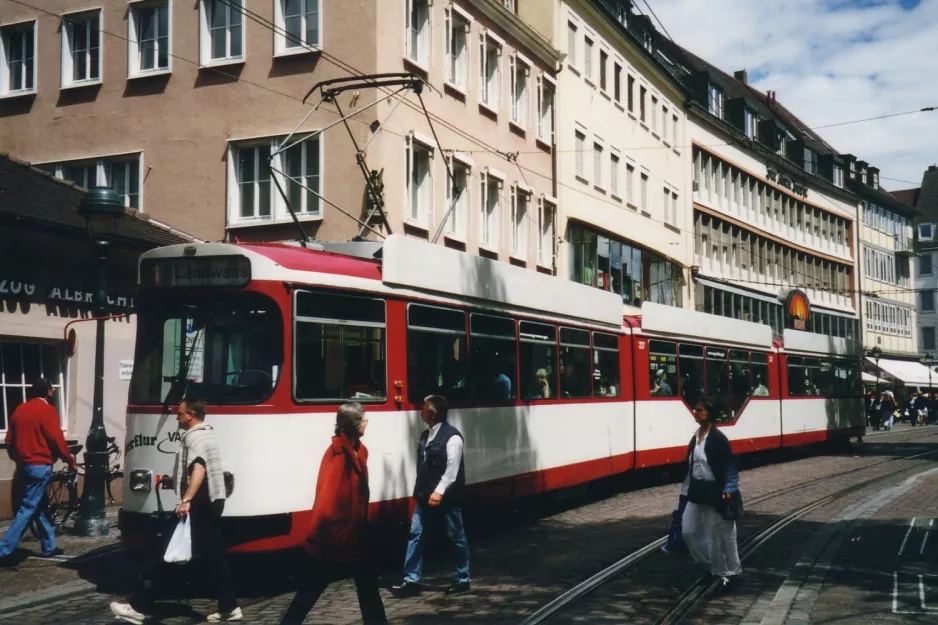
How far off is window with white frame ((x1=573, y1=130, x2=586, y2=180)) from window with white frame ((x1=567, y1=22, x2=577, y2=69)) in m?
2.06

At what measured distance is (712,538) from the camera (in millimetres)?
10594

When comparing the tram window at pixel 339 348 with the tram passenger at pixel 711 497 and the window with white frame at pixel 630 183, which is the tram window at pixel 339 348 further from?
the window with white frame at pixel 630 183

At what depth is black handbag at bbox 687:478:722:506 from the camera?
10469mm

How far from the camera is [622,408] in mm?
19266

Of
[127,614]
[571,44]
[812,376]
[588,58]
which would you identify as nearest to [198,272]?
[127,614]

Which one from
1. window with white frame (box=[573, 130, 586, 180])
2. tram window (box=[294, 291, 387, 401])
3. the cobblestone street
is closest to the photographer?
the cobblestone street

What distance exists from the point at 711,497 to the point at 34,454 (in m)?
6.82

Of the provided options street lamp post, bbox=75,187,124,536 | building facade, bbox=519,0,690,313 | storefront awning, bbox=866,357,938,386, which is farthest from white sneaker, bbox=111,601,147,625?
storefront awning, bbox=866,357,938,386

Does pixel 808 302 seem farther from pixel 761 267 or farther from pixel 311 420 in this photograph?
pixel 311 420

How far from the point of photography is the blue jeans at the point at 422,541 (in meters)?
10.5

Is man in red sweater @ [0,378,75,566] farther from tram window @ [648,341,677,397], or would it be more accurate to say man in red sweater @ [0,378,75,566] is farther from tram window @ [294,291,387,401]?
tram window @ [648,341,677,397]

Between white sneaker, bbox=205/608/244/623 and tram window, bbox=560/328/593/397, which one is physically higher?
tram window, bbox=560/328/593/397

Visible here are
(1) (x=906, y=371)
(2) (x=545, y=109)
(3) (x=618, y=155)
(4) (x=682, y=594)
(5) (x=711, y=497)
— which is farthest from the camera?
(1) (x=906, y=371)

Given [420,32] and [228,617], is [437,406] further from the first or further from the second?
[420,32]
